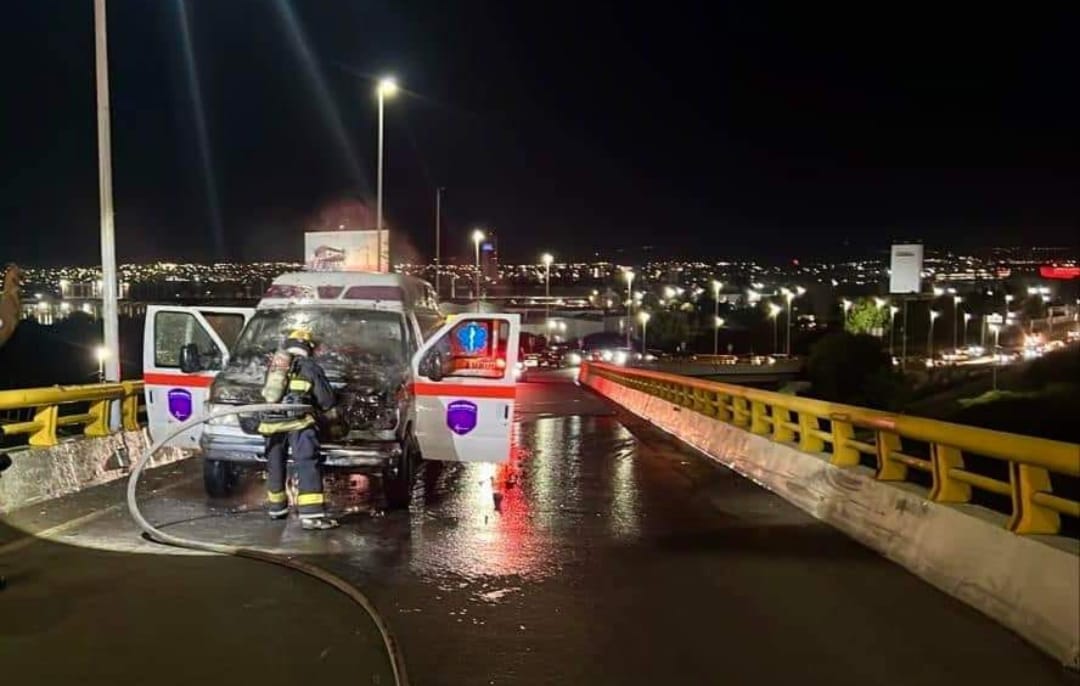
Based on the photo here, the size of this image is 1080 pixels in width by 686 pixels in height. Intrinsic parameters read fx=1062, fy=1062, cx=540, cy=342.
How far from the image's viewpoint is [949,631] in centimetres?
621

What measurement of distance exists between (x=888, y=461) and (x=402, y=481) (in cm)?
453

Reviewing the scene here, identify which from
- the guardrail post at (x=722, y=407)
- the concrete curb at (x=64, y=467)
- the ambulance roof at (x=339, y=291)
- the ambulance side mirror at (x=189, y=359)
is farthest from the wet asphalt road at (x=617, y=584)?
the guardrail post at (x=722, y=407)

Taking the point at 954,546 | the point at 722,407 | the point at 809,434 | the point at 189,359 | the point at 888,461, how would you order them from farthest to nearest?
the point at 722,407 → the point at 809,434 → the point at 189,359 → the point at 888,461 → the point at 954,546

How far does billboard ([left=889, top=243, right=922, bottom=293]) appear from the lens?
137 m

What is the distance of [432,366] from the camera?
36.6 ft

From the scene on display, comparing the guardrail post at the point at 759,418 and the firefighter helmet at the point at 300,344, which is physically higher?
the firefighter helmet at the point at 300,344

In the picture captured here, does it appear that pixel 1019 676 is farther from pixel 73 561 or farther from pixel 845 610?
pixel 73 561

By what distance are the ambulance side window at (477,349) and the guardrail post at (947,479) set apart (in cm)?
457

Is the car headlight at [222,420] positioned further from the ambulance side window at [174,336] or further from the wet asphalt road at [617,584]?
the ambulance side window at [174,336]

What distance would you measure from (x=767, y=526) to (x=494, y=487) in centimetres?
377

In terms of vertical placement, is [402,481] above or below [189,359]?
below

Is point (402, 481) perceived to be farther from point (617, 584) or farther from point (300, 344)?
point (617, 584)

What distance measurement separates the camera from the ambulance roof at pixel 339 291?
11.7 metres

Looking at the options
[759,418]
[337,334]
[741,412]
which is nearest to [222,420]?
[337,334]
